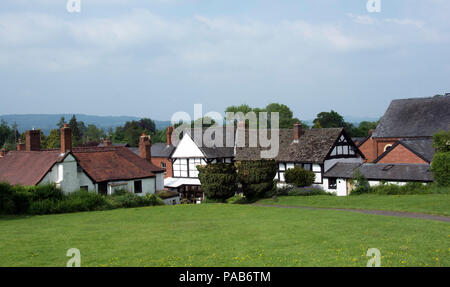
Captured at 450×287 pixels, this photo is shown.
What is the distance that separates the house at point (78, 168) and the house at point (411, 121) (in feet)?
87.0

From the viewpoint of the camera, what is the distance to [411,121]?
4656 centimetres

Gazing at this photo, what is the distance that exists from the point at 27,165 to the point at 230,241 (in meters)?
24.2

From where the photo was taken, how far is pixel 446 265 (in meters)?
11.2

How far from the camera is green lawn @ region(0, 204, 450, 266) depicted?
39.9ft

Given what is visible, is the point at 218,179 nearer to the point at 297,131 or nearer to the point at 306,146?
the point at 306,146

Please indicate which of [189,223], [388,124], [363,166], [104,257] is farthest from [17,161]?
[388,124]

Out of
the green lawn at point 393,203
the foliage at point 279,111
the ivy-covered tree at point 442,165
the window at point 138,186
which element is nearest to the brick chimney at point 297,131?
the green lawn at point 393,203

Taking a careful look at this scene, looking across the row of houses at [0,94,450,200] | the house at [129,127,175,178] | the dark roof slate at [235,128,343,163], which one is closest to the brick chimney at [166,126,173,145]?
the house at [129,127,175,178]

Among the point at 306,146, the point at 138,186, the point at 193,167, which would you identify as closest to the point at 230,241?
the point at 138,186

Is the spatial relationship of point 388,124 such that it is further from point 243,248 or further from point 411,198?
point 243,248

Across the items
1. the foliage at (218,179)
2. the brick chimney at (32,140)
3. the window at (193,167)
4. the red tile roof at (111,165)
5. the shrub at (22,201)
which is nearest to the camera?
the shrub at (22,201)

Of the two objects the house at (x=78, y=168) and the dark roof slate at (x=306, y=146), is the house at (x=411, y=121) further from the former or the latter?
the house at (x=78, y=168)

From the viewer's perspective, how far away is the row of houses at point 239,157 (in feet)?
106

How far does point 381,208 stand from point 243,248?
15327mm
